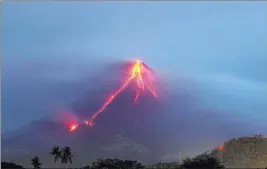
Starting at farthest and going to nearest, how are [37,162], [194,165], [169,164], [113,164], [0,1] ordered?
[37,162], [113,164], [169,164], [194,165], [0,1]

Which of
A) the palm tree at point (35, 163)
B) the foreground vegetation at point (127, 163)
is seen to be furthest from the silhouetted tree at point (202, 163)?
the palm tree at point (35, 163)

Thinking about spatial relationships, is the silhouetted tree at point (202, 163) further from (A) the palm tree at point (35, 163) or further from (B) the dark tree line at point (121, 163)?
(A) the palm tree at point (35, 163)

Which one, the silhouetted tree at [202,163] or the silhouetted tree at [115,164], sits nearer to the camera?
the silhouetted tree at [202,163]

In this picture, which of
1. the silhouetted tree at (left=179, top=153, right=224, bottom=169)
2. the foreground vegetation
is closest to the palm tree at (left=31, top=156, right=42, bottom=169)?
the foreground vegetation

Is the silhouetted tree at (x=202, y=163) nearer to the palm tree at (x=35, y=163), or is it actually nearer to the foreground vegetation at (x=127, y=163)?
the foreground vegetation at (x=127, y=163)

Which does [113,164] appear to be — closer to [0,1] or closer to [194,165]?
[194,165]

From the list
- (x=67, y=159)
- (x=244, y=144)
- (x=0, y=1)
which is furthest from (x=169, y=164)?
(x=0, y=1)
